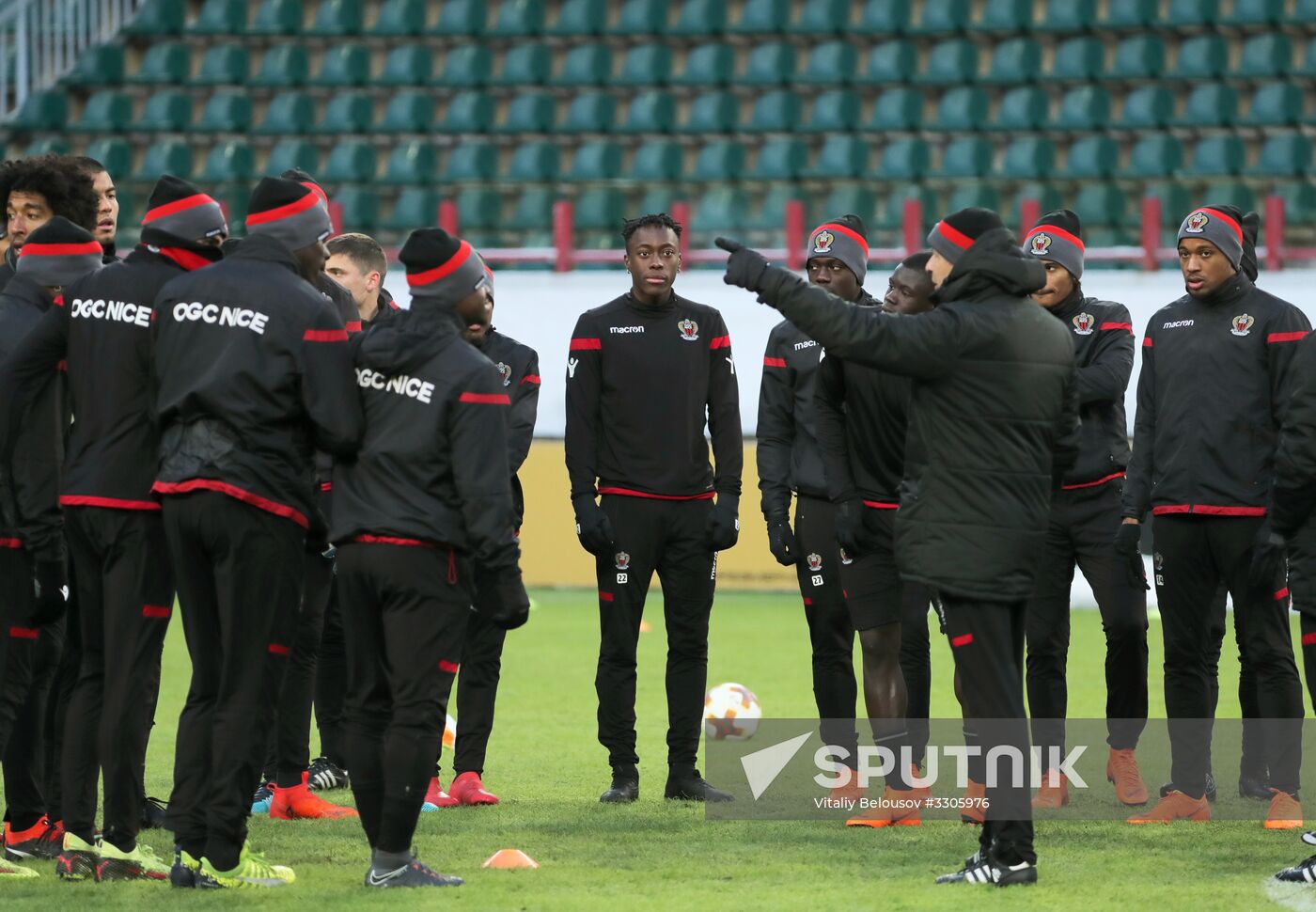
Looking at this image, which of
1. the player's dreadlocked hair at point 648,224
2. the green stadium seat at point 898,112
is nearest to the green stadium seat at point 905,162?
the green stadium seat at point 898,112

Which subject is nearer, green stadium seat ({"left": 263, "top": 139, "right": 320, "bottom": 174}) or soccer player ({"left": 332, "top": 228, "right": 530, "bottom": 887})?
soccer player ({"left": 332, "top": 228, "right": 530, "bottom": 887})

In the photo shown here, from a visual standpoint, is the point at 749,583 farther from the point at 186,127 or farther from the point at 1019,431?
the point at 1019,431

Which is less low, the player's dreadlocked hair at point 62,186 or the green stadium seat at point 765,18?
the green stadium seat at point 765,18

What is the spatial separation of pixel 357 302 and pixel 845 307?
2404 millimetres

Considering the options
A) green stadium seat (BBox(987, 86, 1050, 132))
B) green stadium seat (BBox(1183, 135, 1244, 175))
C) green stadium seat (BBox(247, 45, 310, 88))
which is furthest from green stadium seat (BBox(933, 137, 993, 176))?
green stadium seat (BBox(247, 45, 310, 88))

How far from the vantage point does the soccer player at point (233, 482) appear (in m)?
4.93

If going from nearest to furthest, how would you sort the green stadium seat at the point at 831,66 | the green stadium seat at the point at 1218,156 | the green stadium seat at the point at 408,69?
the green stadium seat at the point at 1218,156, the green stadium seat at the point at 831,66, the green stadium seat at the point at 408,69

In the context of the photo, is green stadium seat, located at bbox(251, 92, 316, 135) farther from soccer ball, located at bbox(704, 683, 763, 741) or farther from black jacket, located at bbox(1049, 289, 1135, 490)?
black jacket, located at bbox(1049, 289, 1135, 490)

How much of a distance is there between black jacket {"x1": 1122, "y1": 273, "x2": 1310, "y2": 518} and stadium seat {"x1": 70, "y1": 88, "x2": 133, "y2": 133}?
43.5 feet

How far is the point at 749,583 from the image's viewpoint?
542 inches

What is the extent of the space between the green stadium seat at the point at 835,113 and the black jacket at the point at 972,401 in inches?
456

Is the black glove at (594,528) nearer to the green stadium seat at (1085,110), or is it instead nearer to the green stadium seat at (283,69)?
the green stadium seat at (1085,110)

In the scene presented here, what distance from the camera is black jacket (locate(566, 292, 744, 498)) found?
6719 mm

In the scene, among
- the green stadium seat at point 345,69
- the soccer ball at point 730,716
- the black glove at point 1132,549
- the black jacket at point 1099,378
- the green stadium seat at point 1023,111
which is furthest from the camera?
the green stadium seat at point 345,69
